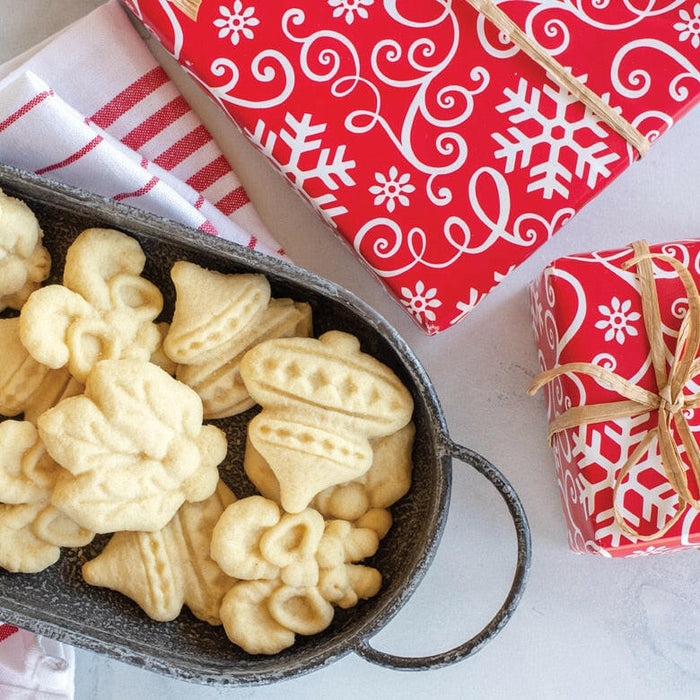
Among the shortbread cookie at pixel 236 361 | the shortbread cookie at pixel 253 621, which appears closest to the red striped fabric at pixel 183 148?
the shortbread cookie at pixel 236 361

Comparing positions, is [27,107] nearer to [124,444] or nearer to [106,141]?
[106,141]

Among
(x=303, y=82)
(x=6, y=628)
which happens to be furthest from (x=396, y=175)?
(x=6, y=628)

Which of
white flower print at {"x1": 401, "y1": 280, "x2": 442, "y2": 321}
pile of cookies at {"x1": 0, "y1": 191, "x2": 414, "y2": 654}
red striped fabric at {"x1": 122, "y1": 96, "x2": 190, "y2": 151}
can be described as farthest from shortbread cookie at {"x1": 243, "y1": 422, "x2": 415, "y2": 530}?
red striped fabric at {"x1": 122, "y1": 96, "x2": 190, "y2": 151}

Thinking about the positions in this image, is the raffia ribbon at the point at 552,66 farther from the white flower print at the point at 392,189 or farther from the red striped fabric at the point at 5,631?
the red striped fabric at the point at 5,631

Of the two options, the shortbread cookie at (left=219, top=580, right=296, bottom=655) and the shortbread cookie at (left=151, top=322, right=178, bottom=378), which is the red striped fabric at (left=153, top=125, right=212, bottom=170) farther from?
the shortbread cookie at (left=219, top=580, right=296, bottom=655)

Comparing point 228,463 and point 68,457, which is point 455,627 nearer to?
point 228,463
